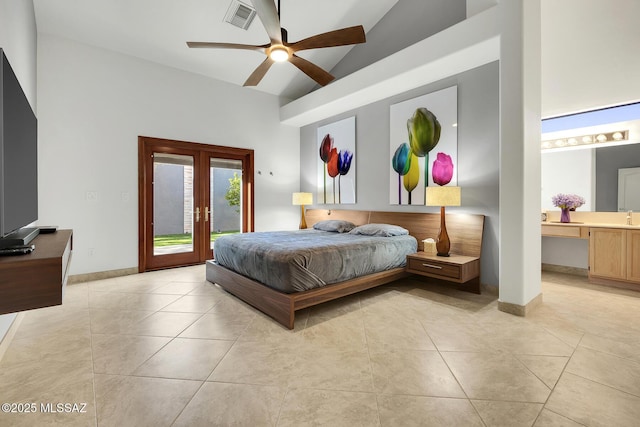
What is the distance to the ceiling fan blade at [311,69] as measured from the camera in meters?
3.13

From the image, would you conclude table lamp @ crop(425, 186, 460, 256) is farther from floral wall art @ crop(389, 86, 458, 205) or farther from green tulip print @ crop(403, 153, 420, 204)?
green tulip print @ crop(403, 153, 420, 204)

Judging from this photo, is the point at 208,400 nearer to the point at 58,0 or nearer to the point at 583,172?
the point at 58,0

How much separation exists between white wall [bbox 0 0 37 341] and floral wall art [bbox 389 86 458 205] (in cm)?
414

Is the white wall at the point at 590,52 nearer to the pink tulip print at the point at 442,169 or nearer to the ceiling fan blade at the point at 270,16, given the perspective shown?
the pink tulip print at the point at 442,169

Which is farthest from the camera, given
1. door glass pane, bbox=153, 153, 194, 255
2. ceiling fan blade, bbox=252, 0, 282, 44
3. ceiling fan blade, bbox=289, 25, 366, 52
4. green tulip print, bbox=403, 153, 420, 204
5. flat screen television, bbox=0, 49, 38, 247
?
door glass pane, bbox=153, 153, 194, 255

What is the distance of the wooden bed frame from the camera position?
8.71ft

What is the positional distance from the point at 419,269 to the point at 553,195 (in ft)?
9.03

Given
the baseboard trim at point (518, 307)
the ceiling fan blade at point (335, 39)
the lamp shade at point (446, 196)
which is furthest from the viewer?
the lamp shade at point (446, 196)

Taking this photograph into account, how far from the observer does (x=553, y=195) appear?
451cm

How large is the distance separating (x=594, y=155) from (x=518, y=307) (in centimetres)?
304

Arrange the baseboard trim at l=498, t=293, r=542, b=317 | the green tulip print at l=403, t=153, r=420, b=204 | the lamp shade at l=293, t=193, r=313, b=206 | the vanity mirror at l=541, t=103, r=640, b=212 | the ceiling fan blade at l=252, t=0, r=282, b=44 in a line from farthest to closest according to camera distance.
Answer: the lamp shade at l=293, t=193, r=313, b=206, the green tulip print at l=403, t=153, r=420, b=204, the vanity mirror at l=541, t=103, r=640, b=212, the baseboard trim at l=498, t=293, r=542, b=317, the ceiling fan blade at l=252, t=0, r=282, b=44

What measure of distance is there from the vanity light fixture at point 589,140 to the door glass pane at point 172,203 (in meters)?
5.83

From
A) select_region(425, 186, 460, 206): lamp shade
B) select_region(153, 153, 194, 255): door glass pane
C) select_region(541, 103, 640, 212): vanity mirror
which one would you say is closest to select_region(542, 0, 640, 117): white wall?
select_region(541, 103, 640, 212): vanity mirror

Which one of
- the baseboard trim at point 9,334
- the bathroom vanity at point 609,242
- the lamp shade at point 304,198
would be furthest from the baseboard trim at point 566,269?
the baseboard trim at point 9,334
